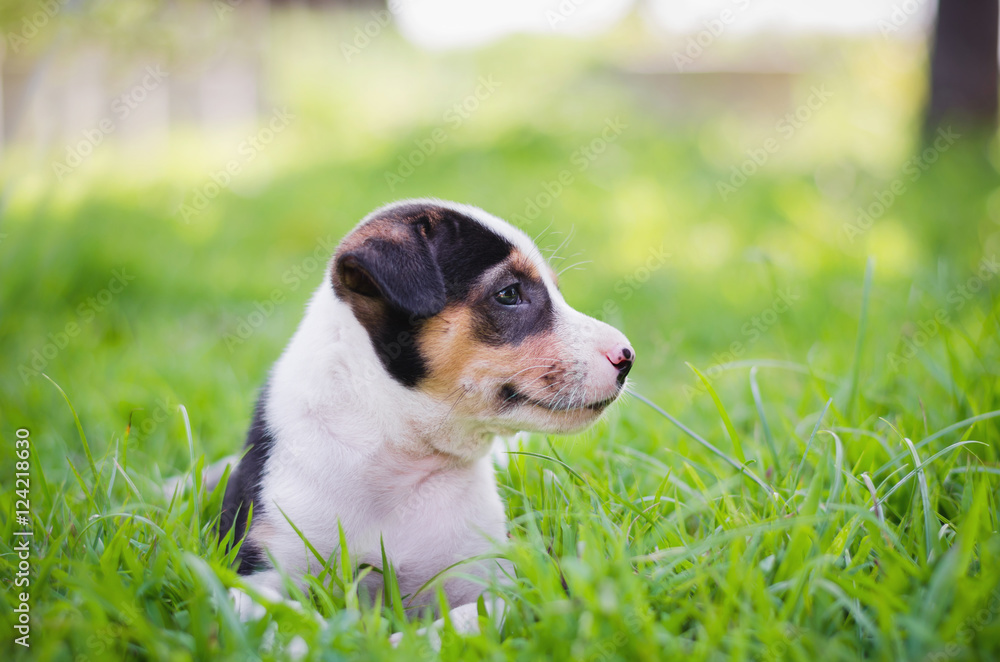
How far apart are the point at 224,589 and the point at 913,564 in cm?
184

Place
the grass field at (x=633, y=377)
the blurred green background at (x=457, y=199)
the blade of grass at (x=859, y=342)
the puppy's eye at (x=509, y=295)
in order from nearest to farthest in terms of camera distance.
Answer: the grass field at (x=633, y=377), the puppy's eye at (x=509, y=295), the blade of grass at (x=859, y=342), the blurred green background at (x=457, y=199)

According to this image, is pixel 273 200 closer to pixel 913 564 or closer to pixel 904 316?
pixel 904 316

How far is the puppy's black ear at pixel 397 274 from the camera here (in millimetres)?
2305

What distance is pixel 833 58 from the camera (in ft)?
53.0

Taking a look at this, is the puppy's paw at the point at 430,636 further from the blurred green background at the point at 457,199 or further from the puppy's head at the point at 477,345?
the blurred green background at the point at 457,199

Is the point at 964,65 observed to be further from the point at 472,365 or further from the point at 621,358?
the point at 472,365

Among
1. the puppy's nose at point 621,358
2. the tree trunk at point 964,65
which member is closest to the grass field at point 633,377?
the puppy's nose at point 621,358

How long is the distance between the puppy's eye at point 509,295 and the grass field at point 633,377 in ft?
1.77

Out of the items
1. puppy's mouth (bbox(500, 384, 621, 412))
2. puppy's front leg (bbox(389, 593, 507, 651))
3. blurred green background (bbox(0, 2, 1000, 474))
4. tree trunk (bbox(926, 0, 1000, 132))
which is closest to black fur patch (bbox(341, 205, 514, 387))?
puppy's mouth (bbox(500, 384, 621, 412))

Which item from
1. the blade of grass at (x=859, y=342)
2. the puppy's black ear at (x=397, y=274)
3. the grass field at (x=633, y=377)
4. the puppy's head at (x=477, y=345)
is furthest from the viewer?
the blade of grass at (x=859, y=342)

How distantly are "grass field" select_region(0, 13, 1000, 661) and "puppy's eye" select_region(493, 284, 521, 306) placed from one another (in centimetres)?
54

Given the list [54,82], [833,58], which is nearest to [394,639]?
[54,82]

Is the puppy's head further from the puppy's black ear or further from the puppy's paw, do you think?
the puppy's paw

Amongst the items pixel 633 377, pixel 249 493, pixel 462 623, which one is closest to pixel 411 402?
pixel 249 493
